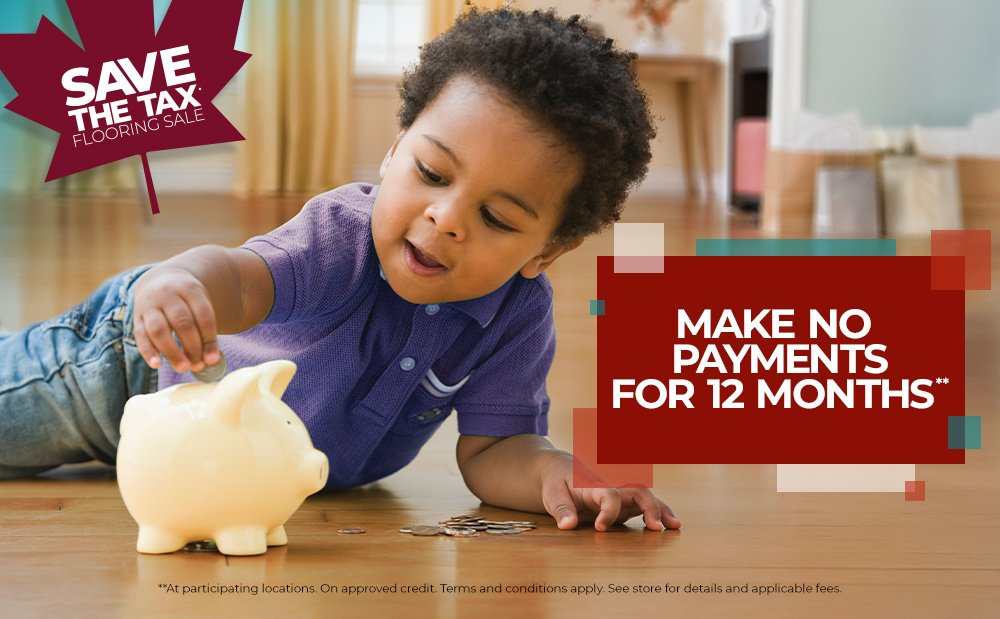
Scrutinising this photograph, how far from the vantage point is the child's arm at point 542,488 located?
938mm

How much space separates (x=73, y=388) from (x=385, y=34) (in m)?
4.44

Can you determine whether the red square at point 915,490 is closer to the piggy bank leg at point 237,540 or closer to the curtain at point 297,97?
the piggy bank leg at point 237,540

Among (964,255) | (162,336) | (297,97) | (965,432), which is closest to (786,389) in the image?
(965,432)

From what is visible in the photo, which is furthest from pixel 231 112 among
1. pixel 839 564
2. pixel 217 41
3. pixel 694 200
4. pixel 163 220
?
pixel 839 564

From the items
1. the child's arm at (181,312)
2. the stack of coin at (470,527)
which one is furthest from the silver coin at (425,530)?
the child's arm at (181,312)

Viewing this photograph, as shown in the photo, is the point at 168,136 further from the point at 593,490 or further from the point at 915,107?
the point at 915,107

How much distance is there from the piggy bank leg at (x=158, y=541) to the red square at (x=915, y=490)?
612mm

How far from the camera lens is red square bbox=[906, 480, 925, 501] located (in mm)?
1050

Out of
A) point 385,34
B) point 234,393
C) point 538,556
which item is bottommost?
point 538,556

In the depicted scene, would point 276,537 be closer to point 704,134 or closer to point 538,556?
point 538,556

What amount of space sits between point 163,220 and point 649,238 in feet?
5.23

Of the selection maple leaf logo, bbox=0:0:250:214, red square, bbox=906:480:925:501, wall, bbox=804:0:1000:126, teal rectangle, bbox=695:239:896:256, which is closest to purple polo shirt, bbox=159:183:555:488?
maple leaf logo, bbox=0:0:250:214

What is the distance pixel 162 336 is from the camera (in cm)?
75

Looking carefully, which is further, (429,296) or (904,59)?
(904,59)
